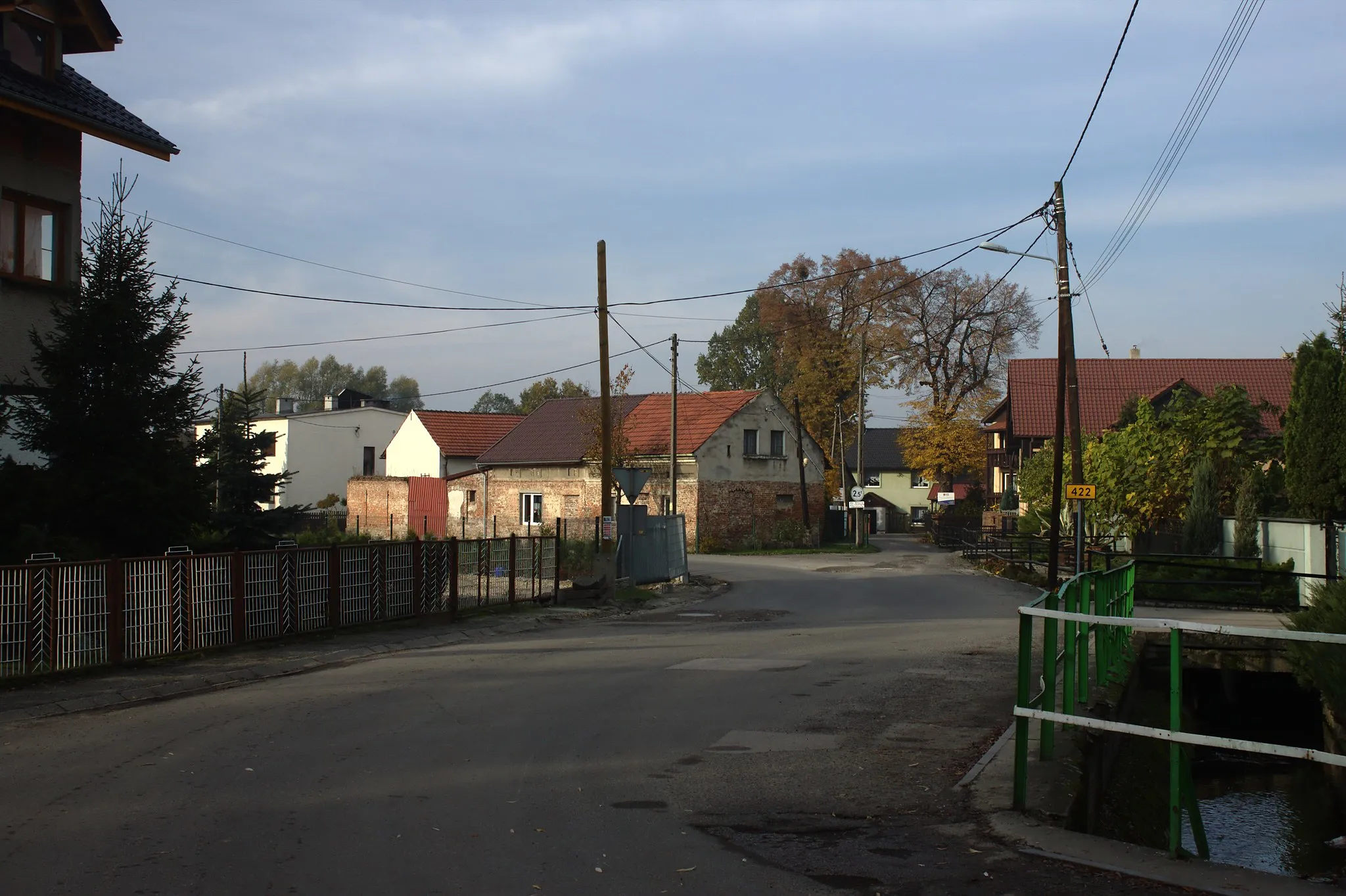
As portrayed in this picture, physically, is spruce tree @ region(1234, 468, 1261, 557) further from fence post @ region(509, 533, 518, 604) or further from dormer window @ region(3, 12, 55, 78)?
dormer window @ region(3, 12, 55, 78)

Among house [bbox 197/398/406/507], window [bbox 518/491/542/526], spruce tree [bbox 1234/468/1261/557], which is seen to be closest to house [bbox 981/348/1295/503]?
window [bbox 518/491/542/526]

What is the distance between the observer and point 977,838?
6.30 m

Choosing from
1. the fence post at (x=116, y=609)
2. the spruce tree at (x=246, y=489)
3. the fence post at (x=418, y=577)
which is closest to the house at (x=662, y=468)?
the spruce tree at (x=246, y=489)

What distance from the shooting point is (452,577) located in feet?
63.0

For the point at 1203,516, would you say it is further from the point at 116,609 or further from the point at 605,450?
the point at 116,609

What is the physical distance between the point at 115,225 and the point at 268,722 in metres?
9.28

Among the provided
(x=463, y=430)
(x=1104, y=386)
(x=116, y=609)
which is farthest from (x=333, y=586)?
(x=1104, y=386)

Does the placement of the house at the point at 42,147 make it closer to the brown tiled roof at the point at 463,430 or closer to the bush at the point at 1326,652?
the bush at the point at 1326,652

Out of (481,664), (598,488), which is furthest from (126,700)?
(598,488)

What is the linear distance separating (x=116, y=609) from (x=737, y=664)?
24.1 feet

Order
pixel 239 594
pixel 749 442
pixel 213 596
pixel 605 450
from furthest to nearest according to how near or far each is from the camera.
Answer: pixel 749 442 < pixel 605 450 < pixel 239 594 < pixel 213 596

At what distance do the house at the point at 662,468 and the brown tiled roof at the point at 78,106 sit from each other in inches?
1107

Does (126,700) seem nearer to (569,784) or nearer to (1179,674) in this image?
(569,784)

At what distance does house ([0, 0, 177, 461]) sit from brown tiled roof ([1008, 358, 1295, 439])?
50.3 metres
